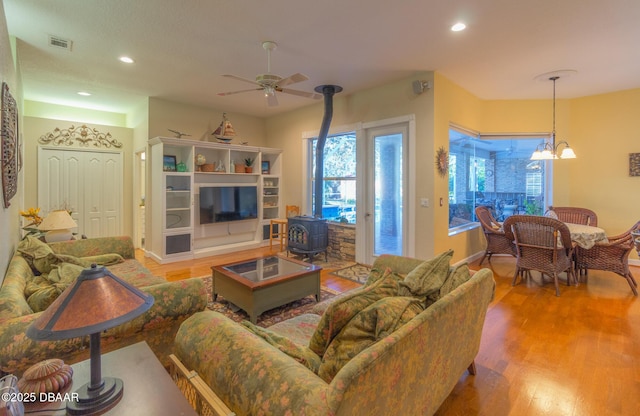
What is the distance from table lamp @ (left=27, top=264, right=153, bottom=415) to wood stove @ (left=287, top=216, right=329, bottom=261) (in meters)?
4.17

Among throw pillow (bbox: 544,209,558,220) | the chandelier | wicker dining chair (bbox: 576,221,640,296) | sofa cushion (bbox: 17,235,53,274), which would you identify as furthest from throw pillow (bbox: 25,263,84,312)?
throw pillow (bbox: 544,209,558,220)

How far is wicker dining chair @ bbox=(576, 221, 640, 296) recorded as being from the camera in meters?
3.69

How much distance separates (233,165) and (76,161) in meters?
2.93

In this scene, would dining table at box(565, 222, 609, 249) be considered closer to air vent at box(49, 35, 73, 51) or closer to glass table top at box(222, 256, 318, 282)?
glass table top at box(222, 256, 318, 282)

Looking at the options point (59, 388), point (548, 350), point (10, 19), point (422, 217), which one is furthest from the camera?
point (422, 217)

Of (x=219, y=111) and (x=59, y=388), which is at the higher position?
(x=219, y=111)

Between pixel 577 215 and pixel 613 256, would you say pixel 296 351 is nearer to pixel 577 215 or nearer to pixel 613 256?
pixel 613 256

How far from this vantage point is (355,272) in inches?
186

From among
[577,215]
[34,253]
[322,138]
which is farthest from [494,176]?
[34,253]

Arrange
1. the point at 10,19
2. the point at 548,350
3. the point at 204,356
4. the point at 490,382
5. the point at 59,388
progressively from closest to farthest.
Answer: the point at 59,388, the point at 204,356, the point at 490,382, the point at 548,350, the point at 10,19

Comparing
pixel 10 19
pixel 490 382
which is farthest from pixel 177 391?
Result: pixel 10 19

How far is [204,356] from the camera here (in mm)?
1375

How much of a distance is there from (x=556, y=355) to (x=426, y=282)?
170 cm

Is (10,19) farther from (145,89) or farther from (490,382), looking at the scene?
(490,382)
